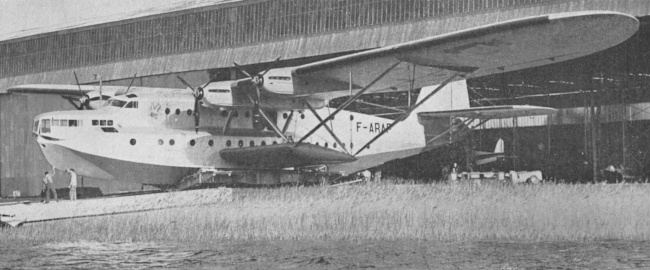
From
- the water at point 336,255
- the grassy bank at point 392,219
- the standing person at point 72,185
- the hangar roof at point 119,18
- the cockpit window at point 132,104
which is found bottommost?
the water at point 336,255

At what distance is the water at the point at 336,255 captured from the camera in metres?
10.9

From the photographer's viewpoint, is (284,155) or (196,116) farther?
(196,116)

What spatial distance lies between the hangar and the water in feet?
44.9

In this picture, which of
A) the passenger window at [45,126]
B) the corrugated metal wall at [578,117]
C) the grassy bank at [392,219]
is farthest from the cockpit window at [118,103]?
the corrugated metal wall at [578,117]

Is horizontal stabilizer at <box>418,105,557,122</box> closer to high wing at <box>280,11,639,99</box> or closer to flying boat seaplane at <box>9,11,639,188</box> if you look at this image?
flying boat seaplane at <box>9,11,639,188</box>

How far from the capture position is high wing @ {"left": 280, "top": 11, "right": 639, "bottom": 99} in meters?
16.6

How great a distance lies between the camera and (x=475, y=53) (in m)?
19.9

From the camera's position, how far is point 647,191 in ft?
63.9

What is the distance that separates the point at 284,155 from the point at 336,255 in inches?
479

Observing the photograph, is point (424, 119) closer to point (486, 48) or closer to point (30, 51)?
point (486, 48)

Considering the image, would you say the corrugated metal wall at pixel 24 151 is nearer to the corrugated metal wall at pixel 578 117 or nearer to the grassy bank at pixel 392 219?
the corrugated metal wall at pixel 578 117

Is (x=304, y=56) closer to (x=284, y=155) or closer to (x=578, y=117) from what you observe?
(x=284, y=155)

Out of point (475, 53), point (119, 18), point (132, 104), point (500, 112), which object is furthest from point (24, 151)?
point (475, 53)

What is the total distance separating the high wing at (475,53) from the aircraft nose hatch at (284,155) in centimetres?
166
